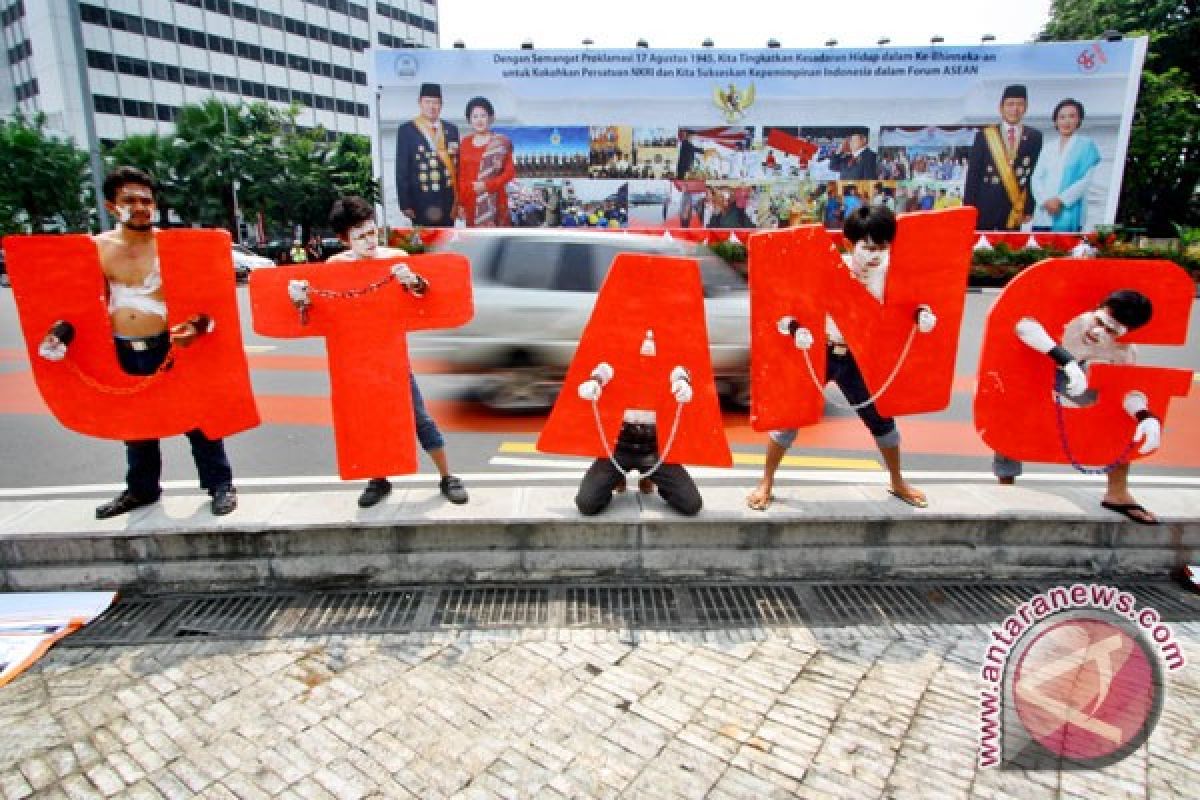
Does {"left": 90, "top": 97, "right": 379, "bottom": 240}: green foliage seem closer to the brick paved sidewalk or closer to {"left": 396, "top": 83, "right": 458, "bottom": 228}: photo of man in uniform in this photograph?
{"left": 396, "top": 83, "right": 458, "bottom": 228}: photo of man in uniform

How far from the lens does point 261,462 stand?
16.9ft

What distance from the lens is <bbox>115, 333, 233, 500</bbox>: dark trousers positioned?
3373 millimetres

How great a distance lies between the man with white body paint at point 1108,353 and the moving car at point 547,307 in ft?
8.61

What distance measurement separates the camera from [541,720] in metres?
2.29

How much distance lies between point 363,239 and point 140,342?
4.03ft

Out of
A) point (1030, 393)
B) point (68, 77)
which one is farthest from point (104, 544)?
point (68, 77)

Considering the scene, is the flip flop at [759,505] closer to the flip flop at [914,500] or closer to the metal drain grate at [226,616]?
the flip flop at [914,500]

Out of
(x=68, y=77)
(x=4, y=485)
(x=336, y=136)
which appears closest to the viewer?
(x=4, y=485)

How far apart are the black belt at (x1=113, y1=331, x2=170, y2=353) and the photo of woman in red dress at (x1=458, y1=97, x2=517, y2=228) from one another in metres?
21.4

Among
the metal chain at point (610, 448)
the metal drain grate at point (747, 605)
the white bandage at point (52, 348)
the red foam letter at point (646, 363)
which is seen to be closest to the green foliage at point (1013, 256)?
the red foam letter at point (646, 363)

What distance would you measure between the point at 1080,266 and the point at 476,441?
4.32 meters

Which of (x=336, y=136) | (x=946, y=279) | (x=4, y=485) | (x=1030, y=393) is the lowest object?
(x=4, y=485)

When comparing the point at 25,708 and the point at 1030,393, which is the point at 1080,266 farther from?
the point at 25,708

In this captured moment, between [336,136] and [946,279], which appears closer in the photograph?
[946,279]
